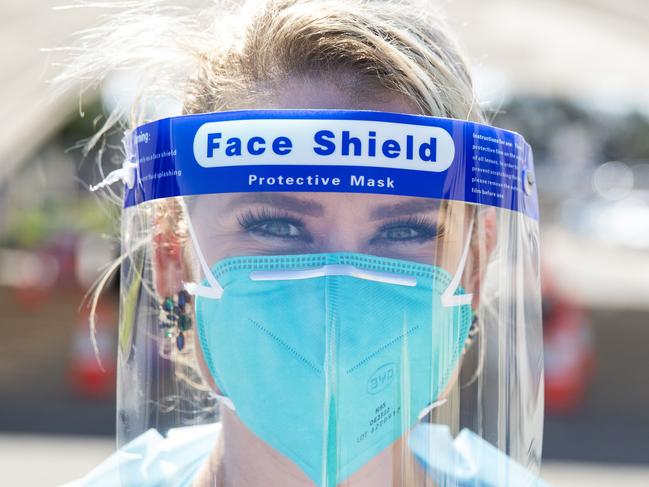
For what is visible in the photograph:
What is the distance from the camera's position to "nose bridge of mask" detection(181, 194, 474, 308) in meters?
1.54

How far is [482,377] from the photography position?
1.74 meters

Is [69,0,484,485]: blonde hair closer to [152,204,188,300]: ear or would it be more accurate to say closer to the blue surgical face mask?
[152,204,188,300]: ear

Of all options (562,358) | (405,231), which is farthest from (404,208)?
(562,358)

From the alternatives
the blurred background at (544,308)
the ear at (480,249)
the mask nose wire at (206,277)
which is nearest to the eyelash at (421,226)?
the ear at (480,249)

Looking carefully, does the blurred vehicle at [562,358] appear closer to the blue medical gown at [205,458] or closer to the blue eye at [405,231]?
the blue medical gown at [205,458]

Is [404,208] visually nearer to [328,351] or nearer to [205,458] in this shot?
[328,351]

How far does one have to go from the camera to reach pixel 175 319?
168 centimetres

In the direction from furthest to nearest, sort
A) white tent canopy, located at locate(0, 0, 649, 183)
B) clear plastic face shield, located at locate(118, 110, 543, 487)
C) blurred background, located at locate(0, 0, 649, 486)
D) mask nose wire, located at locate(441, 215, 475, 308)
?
white tent canopy, located at locate(0, 0, 649, 183)
blurred background, located at locate(0, 0, 649, 486)
mask nose wire, located at locate(441, 215, 475, 308)
clear plastic face shield, located at locate(118, 110, 543, 487)

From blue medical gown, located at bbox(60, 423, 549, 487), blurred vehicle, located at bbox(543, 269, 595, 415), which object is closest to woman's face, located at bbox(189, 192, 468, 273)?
blue medical gown, located at bbox(60, 423, 549, 487)

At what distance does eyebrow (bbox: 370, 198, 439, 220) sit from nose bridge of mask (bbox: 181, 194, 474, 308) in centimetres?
10

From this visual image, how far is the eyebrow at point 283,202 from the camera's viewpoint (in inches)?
60.9

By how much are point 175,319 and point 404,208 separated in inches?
19.2

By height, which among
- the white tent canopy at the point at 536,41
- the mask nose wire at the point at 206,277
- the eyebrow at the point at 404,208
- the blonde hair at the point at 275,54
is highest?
the white tent canopy at the point at 536,41

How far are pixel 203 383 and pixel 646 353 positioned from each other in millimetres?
8877
